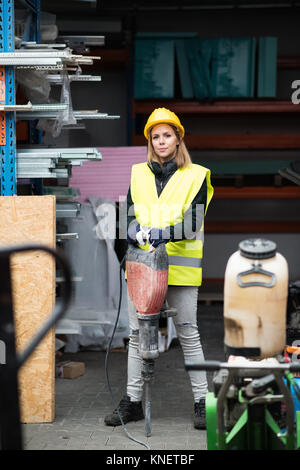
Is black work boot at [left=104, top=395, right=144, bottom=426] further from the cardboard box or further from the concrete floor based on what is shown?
the cardboard box

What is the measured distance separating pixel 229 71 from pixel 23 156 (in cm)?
481

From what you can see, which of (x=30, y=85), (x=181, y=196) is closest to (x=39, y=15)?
(x=30, y=85)

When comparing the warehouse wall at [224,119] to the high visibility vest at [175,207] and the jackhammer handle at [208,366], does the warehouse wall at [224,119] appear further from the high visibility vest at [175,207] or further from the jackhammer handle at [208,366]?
the jackhammer handle at [208,366]

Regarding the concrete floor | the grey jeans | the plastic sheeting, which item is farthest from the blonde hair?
the plastic sheeting

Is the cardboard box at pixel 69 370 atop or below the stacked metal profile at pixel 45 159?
below

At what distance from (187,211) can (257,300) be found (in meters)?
1.65

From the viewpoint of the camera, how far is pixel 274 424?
123 inches

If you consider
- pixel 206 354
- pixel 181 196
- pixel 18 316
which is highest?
pixel 181 196

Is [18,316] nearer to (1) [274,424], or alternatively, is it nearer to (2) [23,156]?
(2) [23,156]

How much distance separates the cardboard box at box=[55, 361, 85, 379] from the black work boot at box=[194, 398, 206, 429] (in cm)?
160

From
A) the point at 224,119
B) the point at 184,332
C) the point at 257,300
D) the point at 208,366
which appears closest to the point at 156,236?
the point at 184,332

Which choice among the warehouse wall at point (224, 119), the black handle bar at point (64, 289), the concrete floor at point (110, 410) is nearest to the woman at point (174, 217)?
the concrete floor at point (110, 410)

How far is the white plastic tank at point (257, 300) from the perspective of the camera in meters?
3.08

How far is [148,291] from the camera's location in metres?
4.32
